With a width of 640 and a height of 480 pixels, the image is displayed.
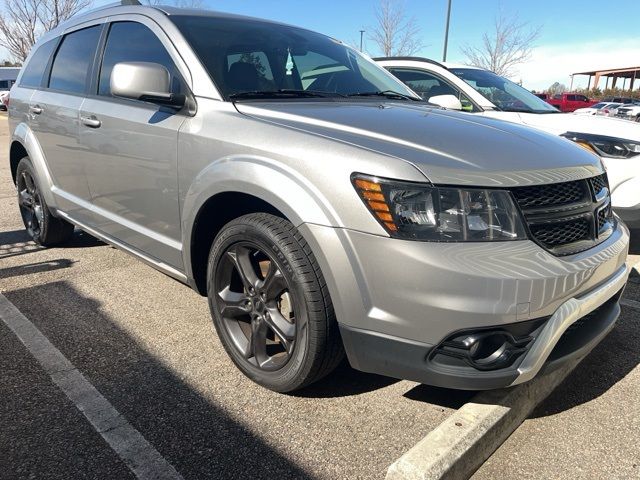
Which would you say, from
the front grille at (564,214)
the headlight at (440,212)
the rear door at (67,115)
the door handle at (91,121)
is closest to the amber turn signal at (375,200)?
the headlight at (440,212)

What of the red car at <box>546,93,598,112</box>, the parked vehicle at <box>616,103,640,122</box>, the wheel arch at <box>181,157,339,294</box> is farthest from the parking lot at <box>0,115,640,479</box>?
the red car at <box>546,93,598,112</box>

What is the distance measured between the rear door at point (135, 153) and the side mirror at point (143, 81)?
0.15 meters

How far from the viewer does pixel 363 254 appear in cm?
198

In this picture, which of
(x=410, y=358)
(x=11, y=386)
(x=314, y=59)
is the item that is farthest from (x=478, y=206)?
(x=11, y=386)

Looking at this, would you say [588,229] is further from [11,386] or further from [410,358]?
[11,386]

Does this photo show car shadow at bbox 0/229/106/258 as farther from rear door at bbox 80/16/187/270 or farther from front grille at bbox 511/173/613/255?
front grille at bbox 511/173/613/255

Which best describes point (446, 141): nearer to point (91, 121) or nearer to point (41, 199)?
point (91, 121)

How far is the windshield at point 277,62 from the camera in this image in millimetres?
2873

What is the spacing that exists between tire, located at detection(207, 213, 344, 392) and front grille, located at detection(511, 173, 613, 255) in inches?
33.4

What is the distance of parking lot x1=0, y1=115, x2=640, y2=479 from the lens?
81.7 inches

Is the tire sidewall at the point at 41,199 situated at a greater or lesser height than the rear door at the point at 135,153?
lesser

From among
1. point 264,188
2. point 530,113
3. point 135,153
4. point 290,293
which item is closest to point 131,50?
point 135,153

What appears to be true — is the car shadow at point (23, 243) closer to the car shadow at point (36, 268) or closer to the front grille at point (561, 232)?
the car shadow at point (36, 268)

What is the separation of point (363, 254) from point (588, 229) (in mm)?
1035
